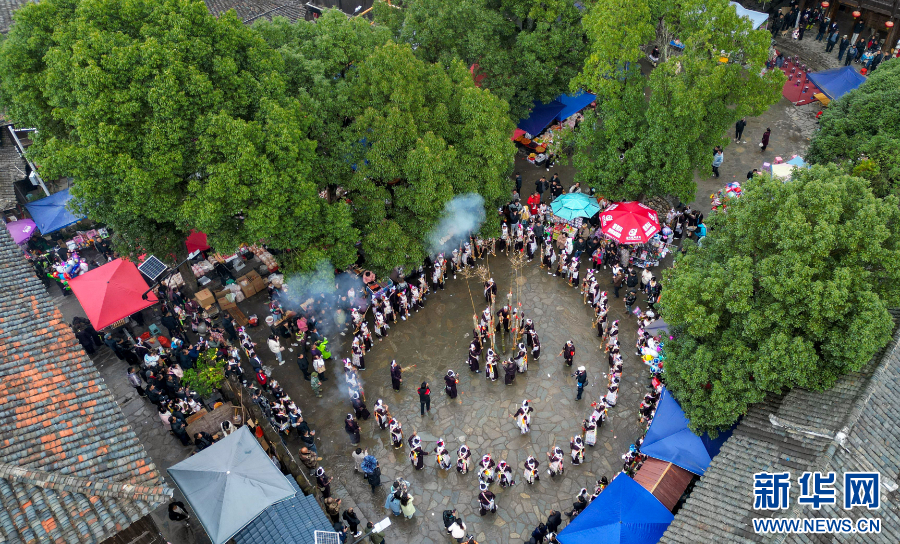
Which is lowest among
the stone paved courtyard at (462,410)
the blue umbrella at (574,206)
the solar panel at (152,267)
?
the stone paved courtyard at (462,410)

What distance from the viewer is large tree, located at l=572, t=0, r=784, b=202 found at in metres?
22.0

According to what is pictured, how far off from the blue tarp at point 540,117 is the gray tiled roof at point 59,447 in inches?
819

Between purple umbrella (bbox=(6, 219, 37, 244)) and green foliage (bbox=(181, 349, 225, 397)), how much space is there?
1201 centimetres

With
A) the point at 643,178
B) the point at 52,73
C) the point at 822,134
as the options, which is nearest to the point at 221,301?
the point at 52,73

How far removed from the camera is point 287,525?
15.0 m

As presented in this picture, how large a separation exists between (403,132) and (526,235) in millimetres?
7239

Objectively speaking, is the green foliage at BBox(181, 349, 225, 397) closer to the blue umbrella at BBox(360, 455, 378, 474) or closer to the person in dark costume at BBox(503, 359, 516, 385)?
the blue umbrella at BBox(360, 455, 378, 474)

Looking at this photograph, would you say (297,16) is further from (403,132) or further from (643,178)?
(643,178)

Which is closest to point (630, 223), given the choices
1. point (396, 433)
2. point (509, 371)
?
point (509, 371)

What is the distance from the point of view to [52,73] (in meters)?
16.8

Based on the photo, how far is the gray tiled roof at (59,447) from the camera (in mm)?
11500

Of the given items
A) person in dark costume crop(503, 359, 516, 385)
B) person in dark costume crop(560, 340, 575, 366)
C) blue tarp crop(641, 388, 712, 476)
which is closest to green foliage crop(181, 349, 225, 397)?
person in dark costume crop(503, 359, 516, 385)

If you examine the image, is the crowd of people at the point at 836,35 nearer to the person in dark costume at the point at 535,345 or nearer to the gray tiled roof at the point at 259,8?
the person in dark costume at the point at 535,345

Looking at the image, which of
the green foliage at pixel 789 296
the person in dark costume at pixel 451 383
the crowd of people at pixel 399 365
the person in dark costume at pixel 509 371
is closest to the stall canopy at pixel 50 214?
the crowd of people at pixel 399 365
